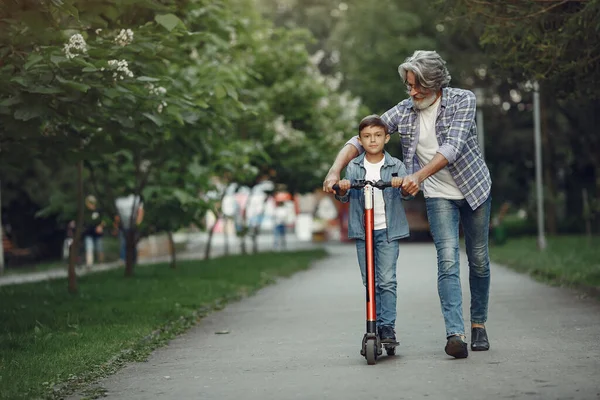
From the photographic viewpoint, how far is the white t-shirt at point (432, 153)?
8.17 metres

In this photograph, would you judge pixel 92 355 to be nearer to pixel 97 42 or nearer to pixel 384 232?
pixel 384 232

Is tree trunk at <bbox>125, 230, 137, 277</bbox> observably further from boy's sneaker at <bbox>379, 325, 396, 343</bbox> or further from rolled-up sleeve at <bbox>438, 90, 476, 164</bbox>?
rolled-up sleeve at <bbox>438, 90, 476, 164</bbox>

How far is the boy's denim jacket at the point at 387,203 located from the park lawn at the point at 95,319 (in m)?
2.04

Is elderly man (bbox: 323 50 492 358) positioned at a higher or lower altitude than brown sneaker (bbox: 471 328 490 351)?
higher

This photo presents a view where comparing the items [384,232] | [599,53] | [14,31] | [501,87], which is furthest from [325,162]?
[384,232]

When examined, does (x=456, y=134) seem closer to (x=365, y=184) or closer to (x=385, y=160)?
(x=385, y=160)

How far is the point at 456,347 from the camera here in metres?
7.93

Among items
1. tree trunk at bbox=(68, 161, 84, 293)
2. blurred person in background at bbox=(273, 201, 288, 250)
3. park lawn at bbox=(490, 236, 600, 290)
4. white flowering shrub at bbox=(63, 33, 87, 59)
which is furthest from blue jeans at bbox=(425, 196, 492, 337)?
blurred person in background at bbox=(273, 201, 288, 250)

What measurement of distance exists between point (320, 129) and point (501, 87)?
459 inches

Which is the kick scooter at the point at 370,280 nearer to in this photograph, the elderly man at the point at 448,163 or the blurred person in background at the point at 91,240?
the elderly man at the point at 448,163

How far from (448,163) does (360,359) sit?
150 cm

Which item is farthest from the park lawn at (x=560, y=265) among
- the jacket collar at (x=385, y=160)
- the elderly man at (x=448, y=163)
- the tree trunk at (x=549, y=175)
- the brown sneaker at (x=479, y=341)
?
the tree trunk at (x=549, y=175)

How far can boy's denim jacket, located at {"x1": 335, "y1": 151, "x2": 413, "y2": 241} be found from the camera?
26.8ft

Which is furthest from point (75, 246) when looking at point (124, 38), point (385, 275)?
point (385, 275)
